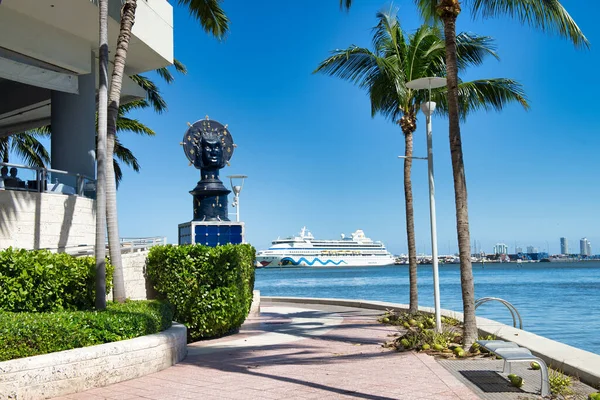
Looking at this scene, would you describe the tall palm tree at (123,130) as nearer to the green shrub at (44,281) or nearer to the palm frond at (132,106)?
the palm frond at (132,106)

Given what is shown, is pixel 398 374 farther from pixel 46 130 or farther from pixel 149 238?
pixel 46 130

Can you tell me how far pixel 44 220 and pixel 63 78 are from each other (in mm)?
4056

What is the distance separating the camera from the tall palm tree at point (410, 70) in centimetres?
1388

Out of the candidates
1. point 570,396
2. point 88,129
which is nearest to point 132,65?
point 88,129

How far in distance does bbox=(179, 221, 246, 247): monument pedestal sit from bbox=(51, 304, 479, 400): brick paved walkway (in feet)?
13.5

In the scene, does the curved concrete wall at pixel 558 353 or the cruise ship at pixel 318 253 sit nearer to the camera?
the curved concrete wall at pixel 558 353

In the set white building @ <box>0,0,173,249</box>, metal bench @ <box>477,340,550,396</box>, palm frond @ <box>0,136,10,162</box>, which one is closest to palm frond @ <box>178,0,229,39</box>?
white building @ <box>0,0,173,249</box>

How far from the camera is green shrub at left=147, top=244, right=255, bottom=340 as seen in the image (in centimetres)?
1102

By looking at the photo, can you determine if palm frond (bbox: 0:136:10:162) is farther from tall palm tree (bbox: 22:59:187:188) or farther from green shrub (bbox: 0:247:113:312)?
green shrub (bbox: 0:247:113:312)

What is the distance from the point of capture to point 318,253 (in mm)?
102812

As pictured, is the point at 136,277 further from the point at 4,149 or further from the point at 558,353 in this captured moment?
the point at 4,149

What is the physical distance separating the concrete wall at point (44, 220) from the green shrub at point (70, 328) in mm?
2874

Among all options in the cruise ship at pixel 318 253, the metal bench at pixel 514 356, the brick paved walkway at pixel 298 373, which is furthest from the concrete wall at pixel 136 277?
the cruise ship at pixel 318 253

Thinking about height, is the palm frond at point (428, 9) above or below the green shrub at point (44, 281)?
above
